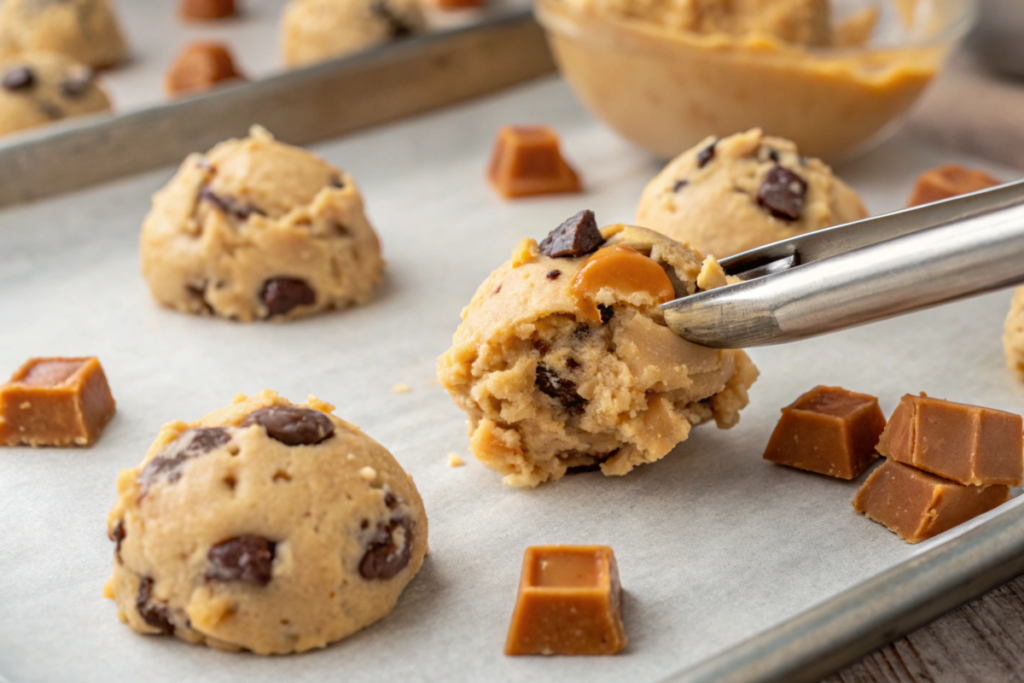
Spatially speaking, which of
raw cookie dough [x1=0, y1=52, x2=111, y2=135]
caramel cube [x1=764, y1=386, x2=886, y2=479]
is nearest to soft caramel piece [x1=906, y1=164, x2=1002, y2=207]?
caramel cube [x1=764, y1=386, x2=886, y2=479]

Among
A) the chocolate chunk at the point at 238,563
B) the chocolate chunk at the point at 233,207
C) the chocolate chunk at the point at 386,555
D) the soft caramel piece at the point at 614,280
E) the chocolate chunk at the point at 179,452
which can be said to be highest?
the soft caramel piece at the point at 614,280

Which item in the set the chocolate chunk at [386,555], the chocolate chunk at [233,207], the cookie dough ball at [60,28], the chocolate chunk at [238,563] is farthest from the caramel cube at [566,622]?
the cookie dough ball at [60,28]

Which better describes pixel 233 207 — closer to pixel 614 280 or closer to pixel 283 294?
pixel 283 294

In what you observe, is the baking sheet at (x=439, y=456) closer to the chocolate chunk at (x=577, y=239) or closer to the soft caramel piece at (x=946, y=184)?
the soft caramel piece at (x=946, y=184)

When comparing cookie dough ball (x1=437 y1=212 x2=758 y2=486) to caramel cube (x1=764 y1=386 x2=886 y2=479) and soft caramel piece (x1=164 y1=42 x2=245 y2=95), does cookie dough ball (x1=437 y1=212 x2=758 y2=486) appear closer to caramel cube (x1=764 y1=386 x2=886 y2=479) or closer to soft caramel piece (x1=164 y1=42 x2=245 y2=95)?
caramel cube (x1=764 y1=386 x2=886 y2=479)

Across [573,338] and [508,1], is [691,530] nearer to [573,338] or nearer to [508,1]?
[573,338]

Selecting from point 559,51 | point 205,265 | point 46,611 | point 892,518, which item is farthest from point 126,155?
point 892,518
